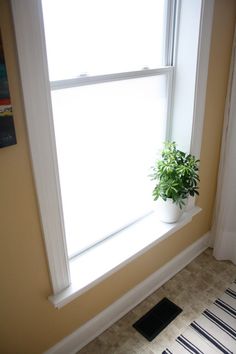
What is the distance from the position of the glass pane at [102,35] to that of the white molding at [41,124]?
0.65 ft

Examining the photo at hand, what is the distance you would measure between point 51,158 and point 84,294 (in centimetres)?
77

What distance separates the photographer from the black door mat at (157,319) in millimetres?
1637

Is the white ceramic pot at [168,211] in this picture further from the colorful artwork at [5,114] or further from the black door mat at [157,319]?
the colorful artwork at [5,114]

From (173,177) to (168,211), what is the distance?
24 centimetres

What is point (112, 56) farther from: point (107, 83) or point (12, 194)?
point (12, 194)

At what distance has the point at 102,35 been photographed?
1.25 metres

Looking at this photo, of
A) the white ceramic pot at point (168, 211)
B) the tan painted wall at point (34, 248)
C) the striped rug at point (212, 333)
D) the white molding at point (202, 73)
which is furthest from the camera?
the white ceramic pot at point (168, 211)

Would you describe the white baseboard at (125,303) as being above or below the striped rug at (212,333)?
above

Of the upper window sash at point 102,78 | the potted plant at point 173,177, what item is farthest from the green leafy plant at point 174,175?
the upper window sash at point 102,78

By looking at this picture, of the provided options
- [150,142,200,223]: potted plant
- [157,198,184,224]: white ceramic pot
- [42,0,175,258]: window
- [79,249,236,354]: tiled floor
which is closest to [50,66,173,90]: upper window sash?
[42,0,175,258]: window

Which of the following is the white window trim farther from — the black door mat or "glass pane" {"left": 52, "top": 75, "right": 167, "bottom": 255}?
the black door mat

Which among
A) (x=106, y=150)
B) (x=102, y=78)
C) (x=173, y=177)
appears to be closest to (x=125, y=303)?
(x=173, y=177)

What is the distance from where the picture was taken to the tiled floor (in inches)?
61.6

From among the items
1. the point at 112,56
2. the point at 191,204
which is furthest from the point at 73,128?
the point at 191,204
